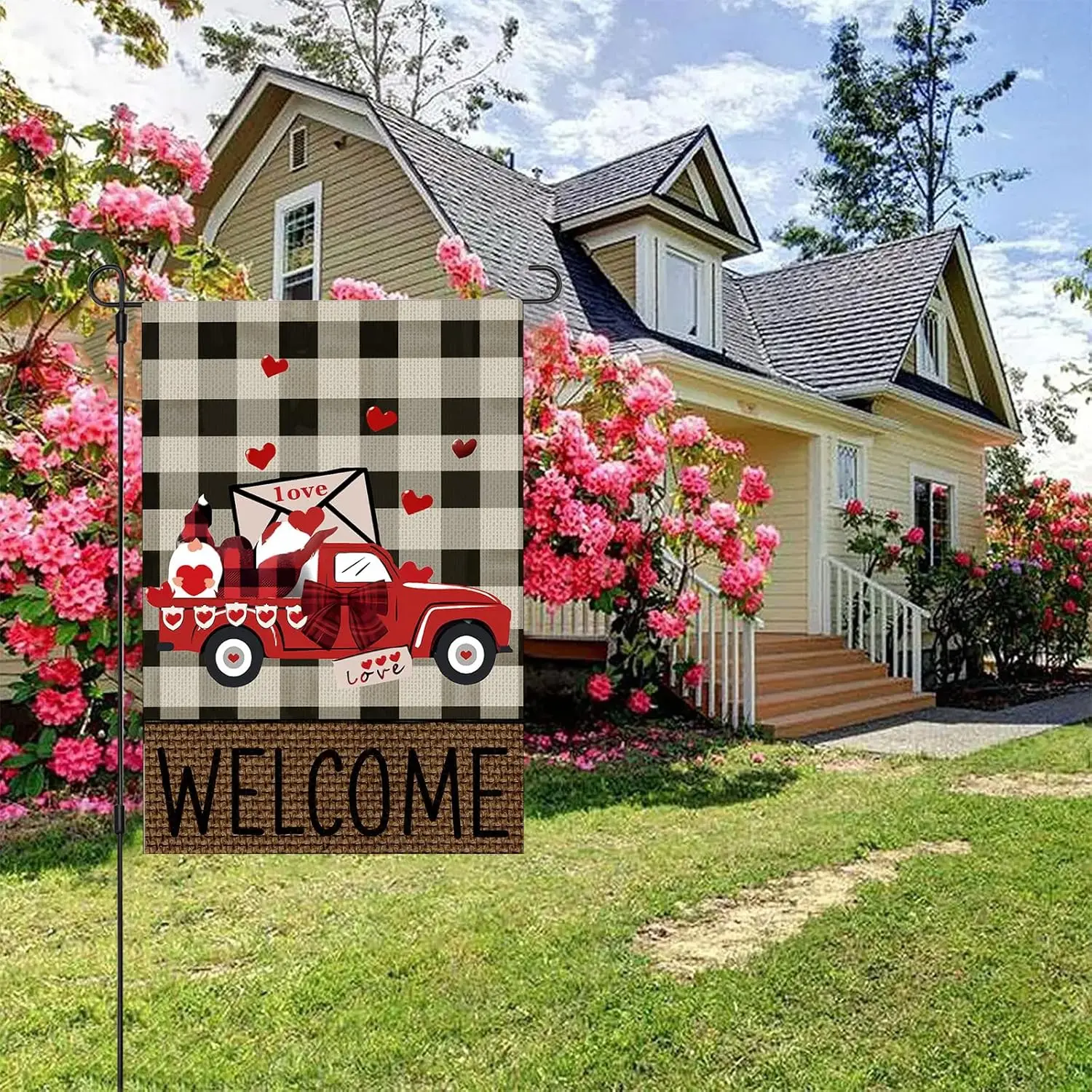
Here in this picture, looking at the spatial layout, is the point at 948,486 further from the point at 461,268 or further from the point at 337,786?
the point at 337,786

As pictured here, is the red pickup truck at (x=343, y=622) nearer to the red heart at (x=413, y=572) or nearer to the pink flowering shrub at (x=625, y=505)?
the red heart at (x=413, y=572)

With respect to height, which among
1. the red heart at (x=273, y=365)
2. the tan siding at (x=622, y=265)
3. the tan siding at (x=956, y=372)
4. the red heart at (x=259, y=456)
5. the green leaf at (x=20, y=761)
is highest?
the tan siding at (x=622, y=265)

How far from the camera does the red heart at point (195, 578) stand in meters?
2.53

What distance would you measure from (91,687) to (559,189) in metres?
10.1

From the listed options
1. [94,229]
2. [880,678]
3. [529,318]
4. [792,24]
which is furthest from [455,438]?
[880,678]

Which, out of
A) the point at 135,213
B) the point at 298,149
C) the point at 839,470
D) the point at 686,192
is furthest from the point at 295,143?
the point at 135,213

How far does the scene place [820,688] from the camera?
10.0 m

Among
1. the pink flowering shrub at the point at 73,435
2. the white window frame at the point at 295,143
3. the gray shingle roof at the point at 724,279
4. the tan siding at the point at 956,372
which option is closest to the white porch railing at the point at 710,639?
the gray shingle roof at the point at 724,279

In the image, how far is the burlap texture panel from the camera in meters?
2.64

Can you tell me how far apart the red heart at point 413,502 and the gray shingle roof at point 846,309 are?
11.2 metres

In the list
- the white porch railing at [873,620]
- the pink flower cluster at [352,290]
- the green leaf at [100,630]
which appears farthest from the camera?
the white porch railing at [873,620]

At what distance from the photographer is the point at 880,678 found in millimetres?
11078

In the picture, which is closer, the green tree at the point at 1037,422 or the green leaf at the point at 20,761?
the green leaf at the point at 20,761

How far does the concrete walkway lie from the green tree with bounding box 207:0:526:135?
14.0 metres
